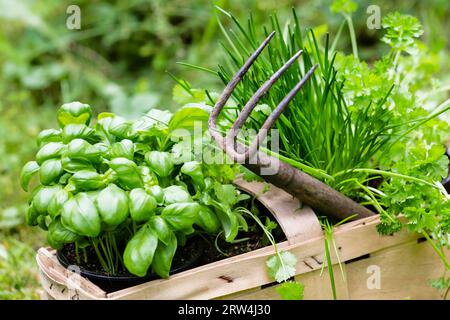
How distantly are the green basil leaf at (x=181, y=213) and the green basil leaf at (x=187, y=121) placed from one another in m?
0.15

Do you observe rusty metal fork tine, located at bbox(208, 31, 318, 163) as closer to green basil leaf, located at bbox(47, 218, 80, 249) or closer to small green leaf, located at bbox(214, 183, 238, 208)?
small green leaf, located at bbox(214, 183, 238, 208)

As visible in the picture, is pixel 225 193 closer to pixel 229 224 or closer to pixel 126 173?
pixel 229 224

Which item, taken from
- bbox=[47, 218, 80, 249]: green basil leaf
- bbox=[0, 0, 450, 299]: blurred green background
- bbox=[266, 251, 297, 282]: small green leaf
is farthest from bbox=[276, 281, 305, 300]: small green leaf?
bbox=[0, 0, 450, 299]: blurred green background

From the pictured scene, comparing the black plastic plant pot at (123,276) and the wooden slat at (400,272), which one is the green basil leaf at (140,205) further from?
the wooden slat at (400,272)

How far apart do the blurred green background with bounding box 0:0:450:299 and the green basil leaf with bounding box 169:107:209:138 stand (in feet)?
4.38

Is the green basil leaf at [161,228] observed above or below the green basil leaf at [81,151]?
below

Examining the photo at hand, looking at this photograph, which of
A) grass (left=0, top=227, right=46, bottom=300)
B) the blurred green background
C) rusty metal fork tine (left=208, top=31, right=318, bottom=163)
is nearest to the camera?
rusty metal fork tine (left=208, top=31, right=318, bottom=163)

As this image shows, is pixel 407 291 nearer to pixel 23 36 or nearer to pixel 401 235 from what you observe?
pixel 401 235

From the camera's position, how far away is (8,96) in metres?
2.53

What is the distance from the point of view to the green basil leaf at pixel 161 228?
0.94m

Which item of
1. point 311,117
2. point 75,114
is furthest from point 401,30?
point 75,114

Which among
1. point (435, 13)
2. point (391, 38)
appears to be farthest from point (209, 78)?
point (391, 38)

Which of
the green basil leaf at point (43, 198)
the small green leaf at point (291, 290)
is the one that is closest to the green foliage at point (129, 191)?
the green basil leaf at point (43, 198)

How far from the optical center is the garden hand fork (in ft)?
3.03
